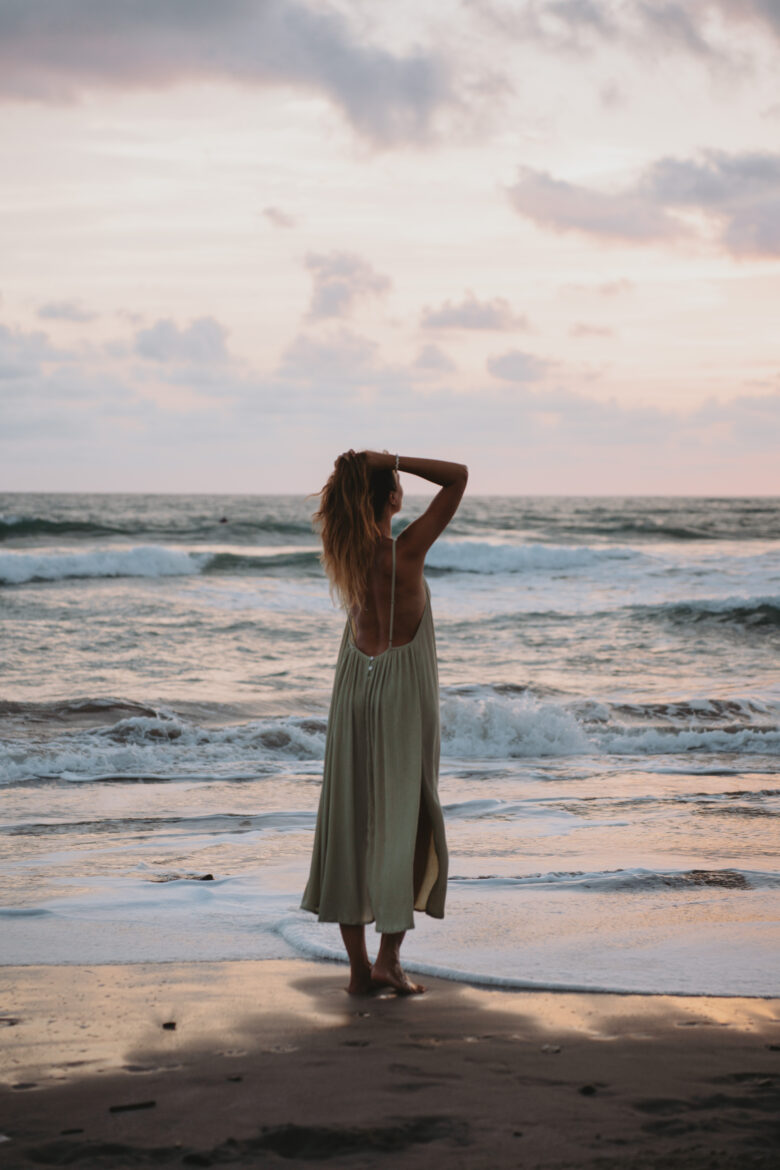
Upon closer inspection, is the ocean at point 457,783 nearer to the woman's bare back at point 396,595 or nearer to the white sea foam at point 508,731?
the white sea foam at point 508,731

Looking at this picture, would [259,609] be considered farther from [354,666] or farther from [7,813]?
[354,666]

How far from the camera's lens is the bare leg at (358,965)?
366 cm

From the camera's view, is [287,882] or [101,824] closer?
[287,882]

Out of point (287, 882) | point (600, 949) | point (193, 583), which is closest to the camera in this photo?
point (600, 949)

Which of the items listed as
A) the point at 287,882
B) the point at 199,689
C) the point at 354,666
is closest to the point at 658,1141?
the point at 354,666

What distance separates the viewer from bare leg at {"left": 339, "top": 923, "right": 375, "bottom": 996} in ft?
12.0

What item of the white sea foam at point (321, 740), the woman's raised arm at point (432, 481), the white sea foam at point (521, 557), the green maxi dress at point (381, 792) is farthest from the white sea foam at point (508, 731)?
the white sea foam at point (521, 557)

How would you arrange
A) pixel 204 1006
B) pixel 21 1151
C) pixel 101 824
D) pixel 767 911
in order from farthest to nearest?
1. pixel 101 824
2. pixel 767 911
3. pixel 204 1006
4. pixel 21 1151

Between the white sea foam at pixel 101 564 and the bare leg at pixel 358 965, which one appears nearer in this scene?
the bare leg at pixel 358 965

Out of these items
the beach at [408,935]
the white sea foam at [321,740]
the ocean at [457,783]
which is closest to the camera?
the beach at [408,935]

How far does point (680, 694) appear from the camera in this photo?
12.0 m

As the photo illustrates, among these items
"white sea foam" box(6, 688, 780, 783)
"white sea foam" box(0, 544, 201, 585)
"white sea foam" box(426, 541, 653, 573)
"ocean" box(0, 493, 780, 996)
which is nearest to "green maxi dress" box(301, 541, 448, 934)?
"ocean" box(0, 493, 780, 996)

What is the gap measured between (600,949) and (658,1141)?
166 cm

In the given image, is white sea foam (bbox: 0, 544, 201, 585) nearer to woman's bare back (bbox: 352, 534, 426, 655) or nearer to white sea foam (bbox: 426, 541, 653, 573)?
white sea foam (bbox: 426, 541, 653, 573)
